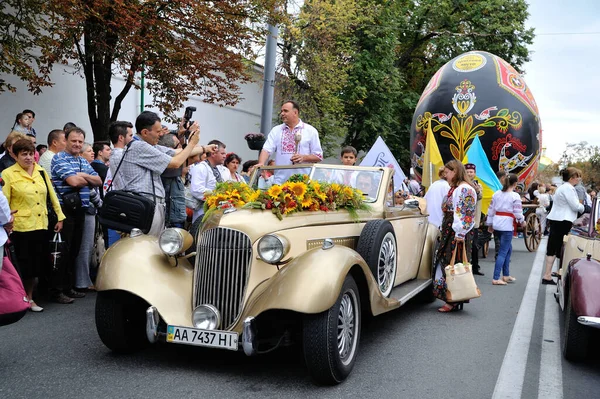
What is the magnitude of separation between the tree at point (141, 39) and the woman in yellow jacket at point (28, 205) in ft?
12.9

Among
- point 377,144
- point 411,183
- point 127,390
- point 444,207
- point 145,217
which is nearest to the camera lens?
point 127,390

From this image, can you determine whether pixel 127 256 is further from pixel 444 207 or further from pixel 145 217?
pixel 444 207

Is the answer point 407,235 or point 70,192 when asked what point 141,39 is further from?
point 407,235

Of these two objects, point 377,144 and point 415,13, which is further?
point 415,13

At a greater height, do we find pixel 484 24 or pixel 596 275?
pixel 484 24

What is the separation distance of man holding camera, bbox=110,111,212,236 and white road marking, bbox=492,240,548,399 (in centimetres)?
351

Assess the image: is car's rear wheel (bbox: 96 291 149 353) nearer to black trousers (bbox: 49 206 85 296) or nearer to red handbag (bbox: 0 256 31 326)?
red handbag (bbox: 0 256 31 326)

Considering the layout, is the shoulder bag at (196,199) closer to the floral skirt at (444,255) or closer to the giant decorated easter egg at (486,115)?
the floral skirt at (444,255)

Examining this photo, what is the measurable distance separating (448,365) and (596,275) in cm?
151

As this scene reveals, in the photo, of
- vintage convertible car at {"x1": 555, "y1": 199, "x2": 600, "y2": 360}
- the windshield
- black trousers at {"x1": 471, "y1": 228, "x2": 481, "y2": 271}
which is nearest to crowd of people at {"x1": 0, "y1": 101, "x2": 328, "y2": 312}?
the windshield

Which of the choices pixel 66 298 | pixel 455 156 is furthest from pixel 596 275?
pixel 455 156

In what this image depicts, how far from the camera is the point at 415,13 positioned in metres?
29.0

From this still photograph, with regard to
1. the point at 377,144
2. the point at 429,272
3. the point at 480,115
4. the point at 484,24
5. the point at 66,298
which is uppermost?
the point at 484,24

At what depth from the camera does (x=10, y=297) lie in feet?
14.0
